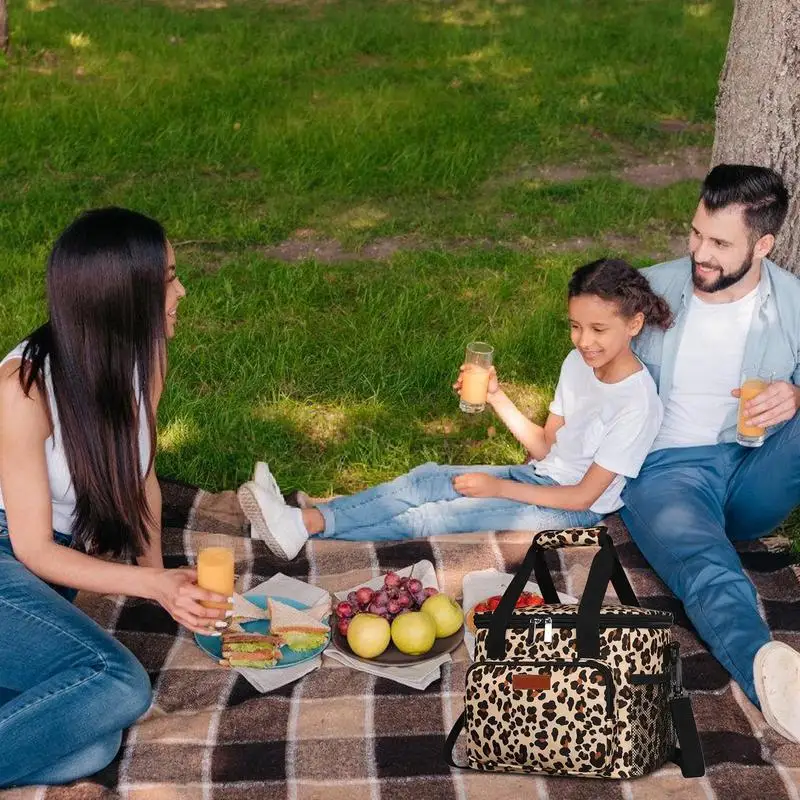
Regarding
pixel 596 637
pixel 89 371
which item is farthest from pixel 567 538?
pixel 89 371

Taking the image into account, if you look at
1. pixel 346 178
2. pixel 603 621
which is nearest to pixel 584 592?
pixel 603 621

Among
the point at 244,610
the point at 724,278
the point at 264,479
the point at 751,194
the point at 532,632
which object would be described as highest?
the point at 751,194

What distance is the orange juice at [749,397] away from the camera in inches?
180

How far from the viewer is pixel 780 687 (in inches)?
150

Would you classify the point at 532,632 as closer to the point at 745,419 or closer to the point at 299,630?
the point at 299,630

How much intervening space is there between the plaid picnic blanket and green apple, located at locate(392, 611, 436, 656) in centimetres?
12

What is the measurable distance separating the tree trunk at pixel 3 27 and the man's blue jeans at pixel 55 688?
8.03 meters

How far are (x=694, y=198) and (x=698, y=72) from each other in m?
2.84

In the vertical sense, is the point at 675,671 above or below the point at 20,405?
below

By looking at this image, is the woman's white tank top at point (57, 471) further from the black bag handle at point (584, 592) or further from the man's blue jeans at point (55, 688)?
the black bag handle at point (584, 592)

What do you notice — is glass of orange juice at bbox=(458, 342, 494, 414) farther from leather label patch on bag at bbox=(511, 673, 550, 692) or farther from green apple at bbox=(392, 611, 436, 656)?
leather label patch on bag at bbox=(511, 673, 550, 692)

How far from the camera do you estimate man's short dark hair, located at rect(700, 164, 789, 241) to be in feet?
15.5

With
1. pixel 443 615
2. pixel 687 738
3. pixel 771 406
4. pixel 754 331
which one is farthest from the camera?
pixel 754 331

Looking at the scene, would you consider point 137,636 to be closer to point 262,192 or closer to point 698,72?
point 262,192
